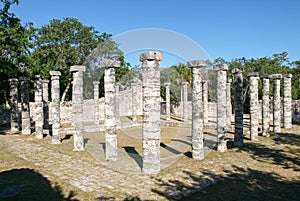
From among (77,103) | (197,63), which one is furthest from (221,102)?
(77,103)

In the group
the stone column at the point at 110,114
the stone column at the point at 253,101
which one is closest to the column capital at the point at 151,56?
the stone column at the point at 110,114

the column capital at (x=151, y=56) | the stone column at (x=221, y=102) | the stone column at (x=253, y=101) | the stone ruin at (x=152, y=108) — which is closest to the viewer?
the column capital at (x=151, y=56)

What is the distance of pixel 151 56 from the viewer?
25.8 ft

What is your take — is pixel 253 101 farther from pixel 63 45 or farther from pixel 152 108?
pixel 63 45

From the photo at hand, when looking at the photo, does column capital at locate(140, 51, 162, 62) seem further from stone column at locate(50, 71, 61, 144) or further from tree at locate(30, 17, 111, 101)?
tree at locate(30, 17, 111, 101)

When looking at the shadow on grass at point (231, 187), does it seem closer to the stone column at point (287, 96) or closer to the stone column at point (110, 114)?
the stone column at point (110, 114)

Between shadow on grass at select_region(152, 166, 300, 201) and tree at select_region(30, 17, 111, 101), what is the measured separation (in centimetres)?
2400

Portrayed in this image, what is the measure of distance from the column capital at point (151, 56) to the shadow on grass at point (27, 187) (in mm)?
4290

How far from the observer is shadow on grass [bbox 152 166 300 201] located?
6.18 metres

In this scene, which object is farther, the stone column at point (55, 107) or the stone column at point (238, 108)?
the stone column at point (55, 107)

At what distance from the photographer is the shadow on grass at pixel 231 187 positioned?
618 centimetres

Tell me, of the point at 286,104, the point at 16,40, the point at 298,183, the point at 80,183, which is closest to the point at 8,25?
the point at 16,40

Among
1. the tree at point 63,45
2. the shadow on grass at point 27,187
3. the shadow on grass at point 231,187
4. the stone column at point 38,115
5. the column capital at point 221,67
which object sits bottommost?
the shadow on grass at point 231,187

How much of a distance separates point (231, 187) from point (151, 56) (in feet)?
14.2
